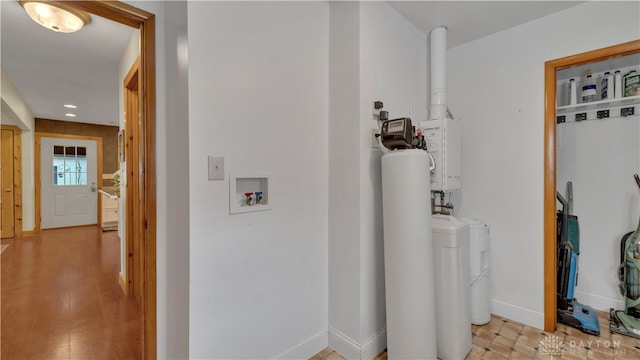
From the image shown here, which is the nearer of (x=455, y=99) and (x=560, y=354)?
(x=560, y=354)

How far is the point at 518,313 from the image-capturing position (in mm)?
2305

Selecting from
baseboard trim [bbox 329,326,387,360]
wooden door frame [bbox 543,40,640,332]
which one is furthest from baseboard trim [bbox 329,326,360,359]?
wooden door frame [bbox 543,40,640,332]

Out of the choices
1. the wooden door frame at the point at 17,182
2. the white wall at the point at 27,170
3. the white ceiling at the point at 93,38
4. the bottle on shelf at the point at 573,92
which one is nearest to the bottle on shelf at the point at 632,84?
the bottle on shelf at the point at 573,92

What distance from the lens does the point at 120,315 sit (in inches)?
95.3

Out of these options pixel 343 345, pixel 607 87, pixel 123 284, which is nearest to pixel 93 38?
pixel 123 284

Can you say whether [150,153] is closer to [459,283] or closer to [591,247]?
[459,283]

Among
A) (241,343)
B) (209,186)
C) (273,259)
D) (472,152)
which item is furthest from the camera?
(472,152)

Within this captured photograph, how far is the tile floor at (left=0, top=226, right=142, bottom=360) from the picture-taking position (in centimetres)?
197

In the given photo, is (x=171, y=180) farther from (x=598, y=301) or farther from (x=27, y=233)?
(x=27, y=233)

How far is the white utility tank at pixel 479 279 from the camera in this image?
2.25 meters

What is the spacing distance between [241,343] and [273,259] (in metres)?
0.47

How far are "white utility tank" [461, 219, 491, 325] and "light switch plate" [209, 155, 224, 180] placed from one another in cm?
199

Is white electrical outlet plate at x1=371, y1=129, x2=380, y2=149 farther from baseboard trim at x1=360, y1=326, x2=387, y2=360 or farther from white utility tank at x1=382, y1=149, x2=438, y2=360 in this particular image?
baseboard trim at x1=360, y1=326, x2=387, y2=360

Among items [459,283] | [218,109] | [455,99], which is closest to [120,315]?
[218,109]
